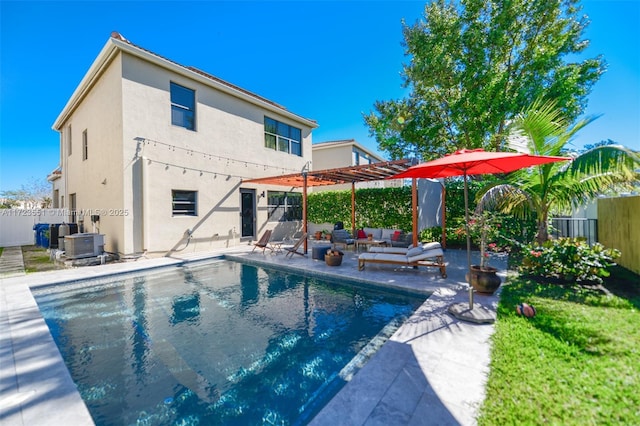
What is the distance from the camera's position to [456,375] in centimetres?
305

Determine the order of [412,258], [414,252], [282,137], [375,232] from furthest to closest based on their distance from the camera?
[282,137], [375,232], [414,252], [412,258]

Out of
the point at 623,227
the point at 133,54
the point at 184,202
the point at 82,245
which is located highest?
the point at 133,54

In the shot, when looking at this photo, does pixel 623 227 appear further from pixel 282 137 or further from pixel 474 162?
pixel 282 137

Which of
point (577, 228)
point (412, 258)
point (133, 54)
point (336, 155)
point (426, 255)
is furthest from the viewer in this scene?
point (336, 155)

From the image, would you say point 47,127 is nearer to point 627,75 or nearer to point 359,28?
point 359,28

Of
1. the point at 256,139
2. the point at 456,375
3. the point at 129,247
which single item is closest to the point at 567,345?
the point at 456,375

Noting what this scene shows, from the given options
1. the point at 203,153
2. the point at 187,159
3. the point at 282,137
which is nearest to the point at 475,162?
the point at 187,159

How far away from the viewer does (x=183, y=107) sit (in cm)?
1216

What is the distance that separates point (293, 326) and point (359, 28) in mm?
14091

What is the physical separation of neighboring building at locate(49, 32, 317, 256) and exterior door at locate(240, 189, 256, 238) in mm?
56

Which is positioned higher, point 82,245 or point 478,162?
A: point 478,162

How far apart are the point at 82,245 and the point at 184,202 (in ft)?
12.7

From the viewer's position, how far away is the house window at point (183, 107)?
1184cm

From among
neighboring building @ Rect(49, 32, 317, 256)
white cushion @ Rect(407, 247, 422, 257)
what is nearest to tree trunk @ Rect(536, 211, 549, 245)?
white cushion @ Rect(407, 247, 422, 257)
